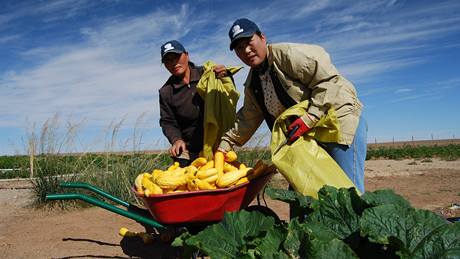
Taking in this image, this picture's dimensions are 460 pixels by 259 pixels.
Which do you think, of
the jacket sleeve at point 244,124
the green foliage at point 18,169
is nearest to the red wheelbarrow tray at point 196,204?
the jacket sleeve at point 244,124

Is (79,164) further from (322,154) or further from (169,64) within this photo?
(322,154)

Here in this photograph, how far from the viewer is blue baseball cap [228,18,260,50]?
9.37 ft

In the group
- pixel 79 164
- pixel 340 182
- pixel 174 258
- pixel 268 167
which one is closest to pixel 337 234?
pixel 340 182

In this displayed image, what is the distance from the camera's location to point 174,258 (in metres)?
4.45

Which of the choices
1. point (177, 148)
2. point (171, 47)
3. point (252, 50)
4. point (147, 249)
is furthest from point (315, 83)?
point (147, 249)

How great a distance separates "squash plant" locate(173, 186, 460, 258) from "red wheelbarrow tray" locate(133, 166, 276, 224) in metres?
0.91

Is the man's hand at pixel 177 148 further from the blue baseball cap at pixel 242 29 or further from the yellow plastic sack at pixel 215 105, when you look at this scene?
the blue baseball cap at pixel 242 29

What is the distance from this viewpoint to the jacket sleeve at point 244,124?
3553 millimetres

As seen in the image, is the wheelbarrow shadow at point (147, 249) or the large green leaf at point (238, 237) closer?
the large green leaf at point (238, 237)

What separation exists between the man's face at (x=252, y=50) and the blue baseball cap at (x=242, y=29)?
6cm

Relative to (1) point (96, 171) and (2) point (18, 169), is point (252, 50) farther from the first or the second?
(2) point (18, 169)

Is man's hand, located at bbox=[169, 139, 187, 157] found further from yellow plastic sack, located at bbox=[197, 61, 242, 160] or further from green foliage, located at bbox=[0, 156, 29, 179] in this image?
green foliage, located at bbox=[0, 156, 29, 179]

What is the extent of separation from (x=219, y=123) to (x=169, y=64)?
0.69m

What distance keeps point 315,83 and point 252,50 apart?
1.57ft
